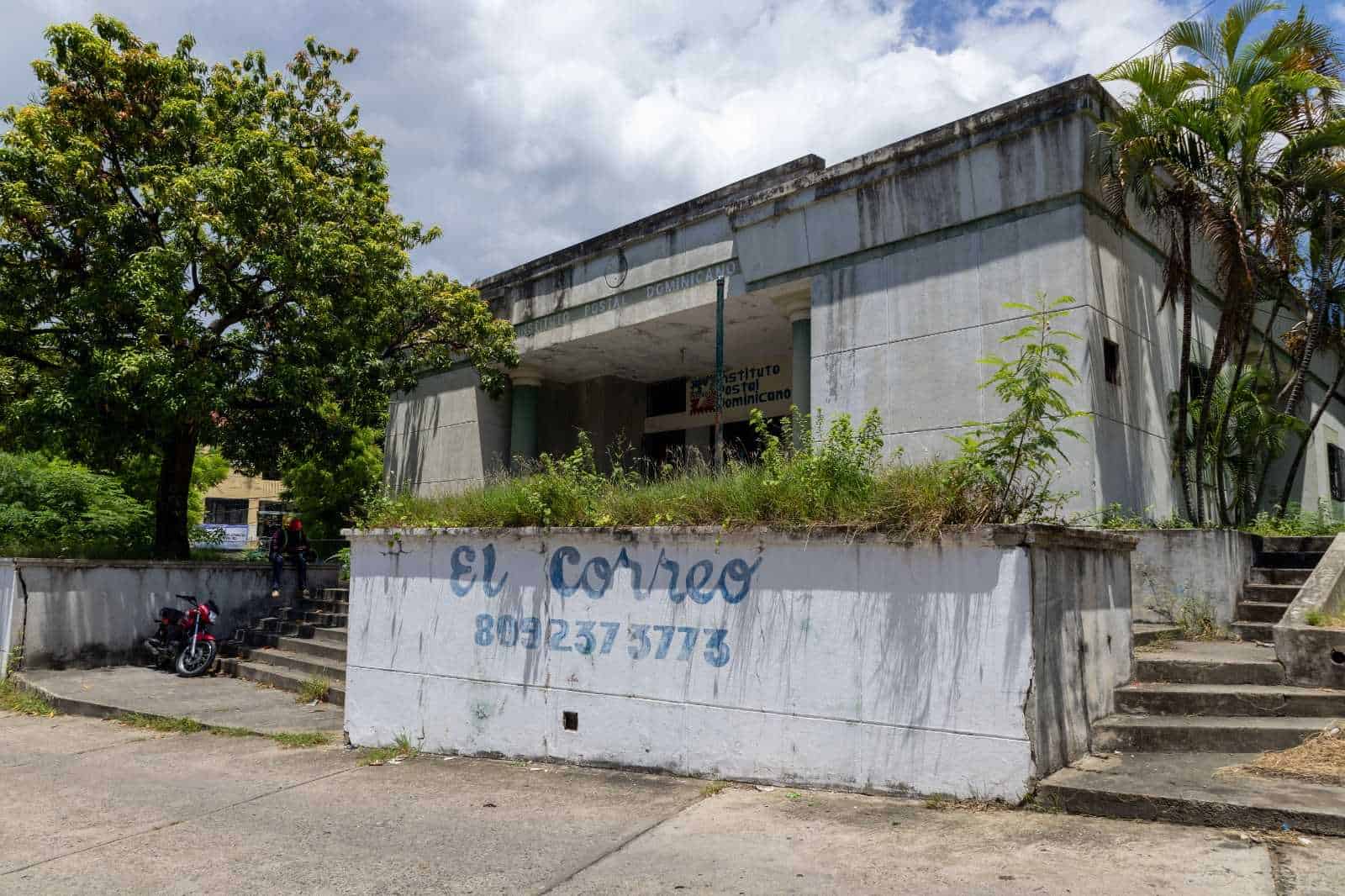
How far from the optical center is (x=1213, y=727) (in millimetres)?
5773

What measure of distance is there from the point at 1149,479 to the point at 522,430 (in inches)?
432

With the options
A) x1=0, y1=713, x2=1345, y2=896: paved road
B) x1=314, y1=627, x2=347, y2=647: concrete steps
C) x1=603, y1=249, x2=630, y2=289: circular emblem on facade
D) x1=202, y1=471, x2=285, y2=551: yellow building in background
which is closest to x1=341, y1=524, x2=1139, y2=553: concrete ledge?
x1=0, y1=713, x2=1345, y2=896: paved road

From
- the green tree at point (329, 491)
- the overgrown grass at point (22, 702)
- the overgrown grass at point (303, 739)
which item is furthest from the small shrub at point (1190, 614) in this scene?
the green tree at point (329, 491)

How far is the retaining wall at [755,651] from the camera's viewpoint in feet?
18.0

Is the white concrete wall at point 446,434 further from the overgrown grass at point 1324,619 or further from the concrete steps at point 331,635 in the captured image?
the overgrown grass at point 1324,619

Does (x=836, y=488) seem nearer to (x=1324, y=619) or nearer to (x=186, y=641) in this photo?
(x=1324, y=619)

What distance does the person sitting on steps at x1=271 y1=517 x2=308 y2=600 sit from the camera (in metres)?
15.4

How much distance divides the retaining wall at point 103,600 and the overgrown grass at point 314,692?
188 inches

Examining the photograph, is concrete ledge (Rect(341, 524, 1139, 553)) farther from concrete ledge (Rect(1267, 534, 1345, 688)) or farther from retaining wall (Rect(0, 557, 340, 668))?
retaining wall (Rect(0, 557, 340, 668))

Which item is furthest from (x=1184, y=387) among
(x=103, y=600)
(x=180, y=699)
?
(x=103, y=600)

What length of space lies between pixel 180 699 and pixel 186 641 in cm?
241

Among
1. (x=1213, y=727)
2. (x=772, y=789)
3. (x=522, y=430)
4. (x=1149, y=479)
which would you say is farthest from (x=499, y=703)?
(x=522, y=430)

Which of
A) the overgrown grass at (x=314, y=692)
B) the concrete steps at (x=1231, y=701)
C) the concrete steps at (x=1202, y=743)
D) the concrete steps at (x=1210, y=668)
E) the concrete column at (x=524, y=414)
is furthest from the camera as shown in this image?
the concrete column at (x=524, y=414)

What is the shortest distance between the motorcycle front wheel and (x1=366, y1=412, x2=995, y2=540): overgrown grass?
6.50m
